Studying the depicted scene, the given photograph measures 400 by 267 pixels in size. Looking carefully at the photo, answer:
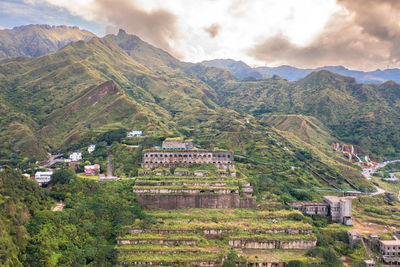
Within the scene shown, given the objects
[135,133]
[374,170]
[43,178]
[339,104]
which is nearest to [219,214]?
[43,178]

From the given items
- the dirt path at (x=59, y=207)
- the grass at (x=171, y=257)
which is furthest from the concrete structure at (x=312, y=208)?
the dirt path at (x=59, y=207)

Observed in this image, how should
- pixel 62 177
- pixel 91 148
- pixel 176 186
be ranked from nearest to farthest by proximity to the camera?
pixel 62 177
pixel 176 186
pixel 91 148

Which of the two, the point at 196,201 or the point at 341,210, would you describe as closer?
the point at 196,201

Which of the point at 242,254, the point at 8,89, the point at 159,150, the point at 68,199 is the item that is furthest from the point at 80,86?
the point at 242,254

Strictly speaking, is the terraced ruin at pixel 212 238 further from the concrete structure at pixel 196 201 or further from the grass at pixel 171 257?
the concrete structure at pixel 196 201

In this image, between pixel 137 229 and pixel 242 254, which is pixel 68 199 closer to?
pixel 137 229

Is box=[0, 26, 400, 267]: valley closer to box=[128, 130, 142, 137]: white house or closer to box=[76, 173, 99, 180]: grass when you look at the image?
box=[128, 130, 142, 137]: white house

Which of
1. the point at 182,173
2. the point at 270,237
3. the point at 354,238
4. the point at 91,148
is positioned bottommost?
the point at 354,238

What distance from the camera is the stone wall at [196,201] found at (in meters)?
41.9

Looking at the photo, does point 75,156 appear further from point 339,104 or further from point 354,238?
point 339,104

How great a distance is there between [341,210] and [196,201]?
2547 centimetres

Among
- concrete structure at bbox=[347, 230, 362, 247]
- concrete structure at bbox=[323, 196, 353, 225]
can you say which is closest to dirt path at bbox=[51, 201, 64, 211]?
concrete structure at bbox=[347, 230, 362, 247]

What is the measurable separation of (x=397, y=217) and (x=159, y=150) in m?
46.4

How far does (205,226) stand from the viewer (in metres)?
35.9
